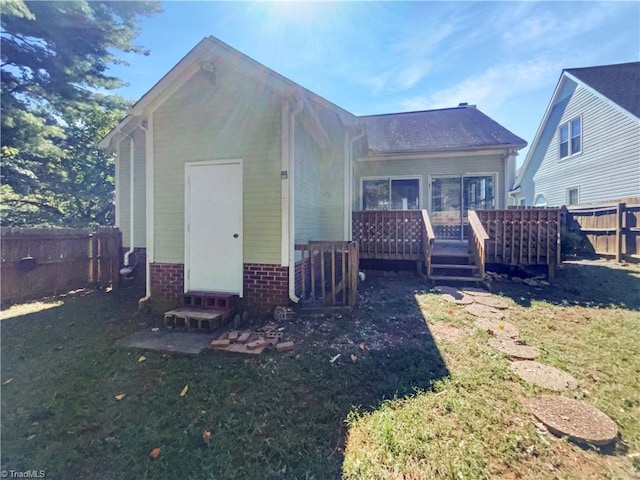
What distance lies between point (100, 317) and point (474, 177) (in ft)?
35.9

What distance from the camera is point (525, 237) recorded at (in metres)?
6.79

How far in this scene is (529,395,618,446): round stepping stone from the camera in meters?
2.06

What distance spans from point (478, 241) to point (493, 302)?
5.37 feet

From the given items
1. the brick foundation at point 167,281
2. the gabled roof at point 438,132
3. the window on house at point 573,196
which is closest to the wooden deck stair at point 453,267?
the gabled roof at point 438,132

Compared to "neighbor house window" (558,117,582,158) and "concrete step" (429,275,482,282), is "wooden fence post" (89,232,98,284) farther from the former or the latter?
"neighbor house window" (558,117,582,158)

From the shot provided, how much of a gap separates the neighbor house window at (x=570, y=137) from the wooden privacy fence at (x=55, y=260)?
60.4 ft

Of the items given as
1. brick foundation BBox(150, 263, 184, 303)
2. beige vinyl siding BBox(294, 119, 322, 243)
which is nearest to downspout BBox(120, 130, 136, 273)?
brick foundation BBox(150, 263, 184, 303)

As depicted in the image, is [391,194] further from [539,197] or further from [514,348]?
[539,197]

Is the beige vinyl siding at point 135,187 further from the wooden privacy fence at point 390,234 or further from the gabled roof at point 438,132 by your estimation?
the gabled roof at point 438,132

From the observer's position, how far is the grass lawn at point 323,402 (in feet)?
6.32

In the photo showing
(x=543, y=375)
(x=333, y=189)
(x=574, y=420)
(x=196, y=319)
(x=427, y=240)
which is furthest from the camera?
(x=333, y=189)

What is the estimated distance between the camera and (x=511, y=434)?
2.13 metres

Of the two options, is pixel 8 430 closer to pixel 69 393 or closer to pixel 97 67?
pixel 69 393

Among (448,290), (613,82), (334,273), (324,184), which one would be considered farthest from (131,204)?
(613,82)
